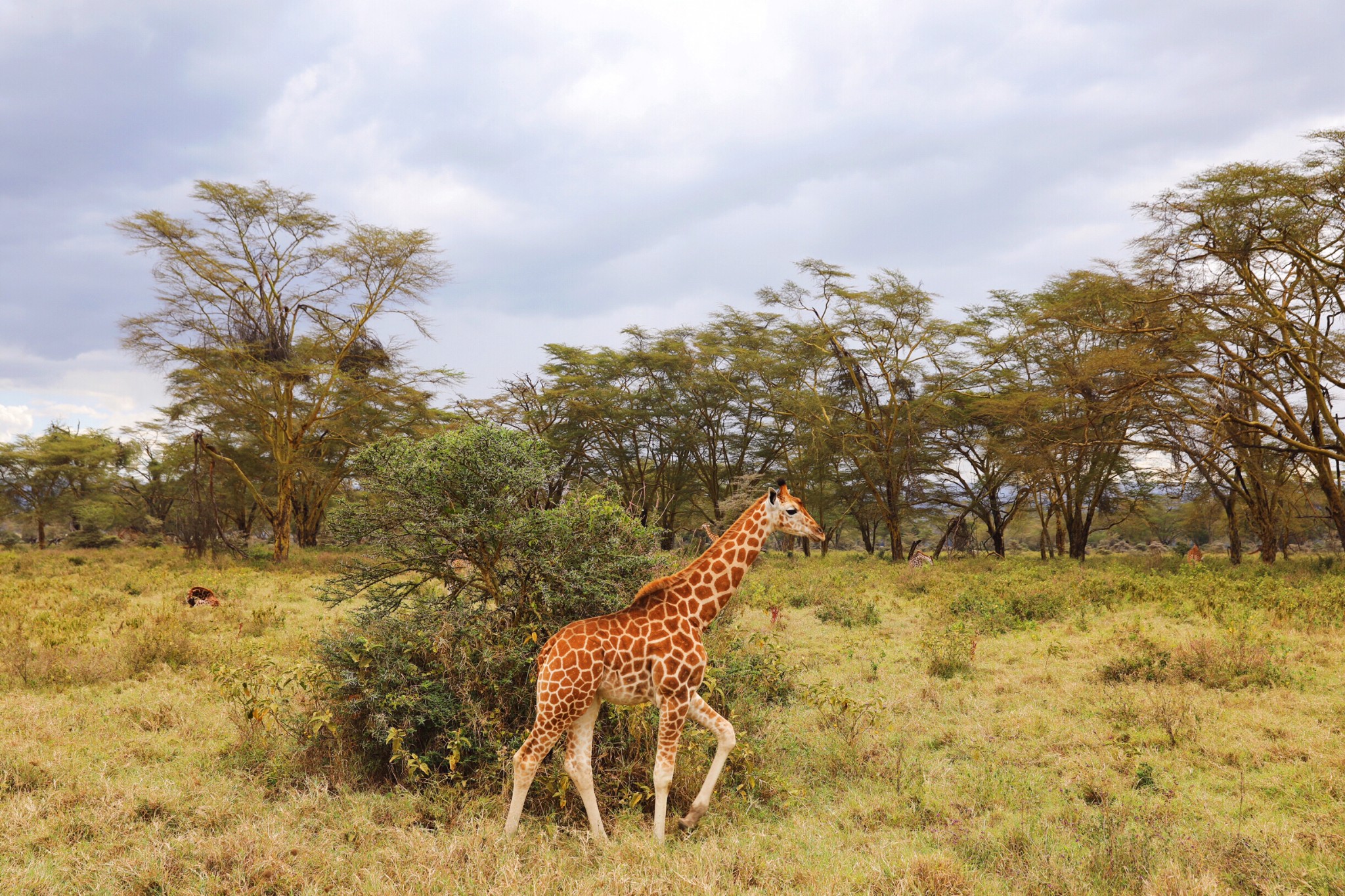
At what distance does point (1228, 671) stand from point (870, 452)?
19742 mm

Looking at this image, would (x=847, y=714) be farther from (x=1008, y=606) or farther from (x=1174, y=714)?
(x=1008, y=606)

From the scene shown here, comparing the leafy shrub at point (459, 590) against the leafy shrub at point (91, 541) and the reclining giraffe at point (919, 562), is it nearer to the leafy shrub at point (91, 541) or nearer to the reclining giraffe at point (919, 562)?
the reclining giraffe at point (919, 562)

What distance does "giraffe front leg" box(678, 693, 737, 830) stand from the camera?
4.55 m

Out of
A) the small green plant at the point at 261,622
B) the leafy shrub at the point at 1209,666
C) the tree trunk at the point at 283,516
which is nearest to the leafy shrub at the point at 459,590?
the leafy shrub at the point at 1209,666

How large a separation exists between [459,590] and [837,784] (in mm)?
3258

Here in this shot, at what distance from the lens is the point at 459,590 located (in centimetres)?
611

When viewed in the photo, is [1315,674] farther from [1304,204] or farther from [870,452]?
[870,452]

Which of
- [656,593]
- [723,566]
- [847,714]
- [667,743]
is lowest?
[847,714]

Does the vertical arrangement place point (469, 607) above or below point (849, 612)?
above

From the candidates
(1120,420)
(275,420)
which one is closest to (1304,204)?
(1120,420)

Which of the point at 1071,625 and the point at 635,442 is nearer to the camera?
the point at 1071,625

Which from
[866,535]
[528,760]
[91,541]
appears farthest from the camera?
[866,535]

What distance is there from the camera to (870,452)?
27609mm

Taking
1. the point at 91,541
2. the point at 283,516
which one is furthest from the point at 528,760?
the point at 91,541
